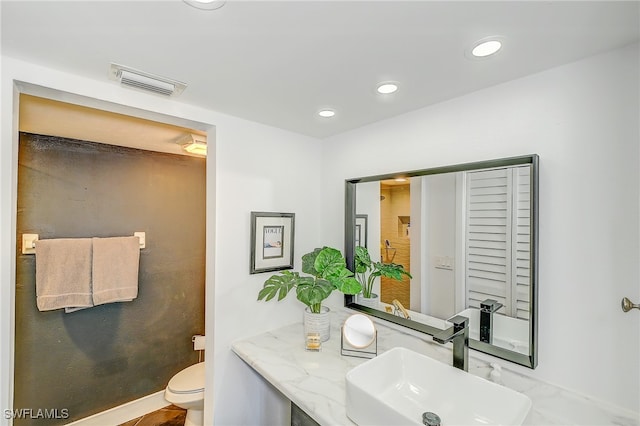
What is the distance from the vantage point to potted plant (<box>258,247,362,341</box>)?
1584mm

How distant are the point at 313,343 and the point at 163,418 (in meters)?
1.81

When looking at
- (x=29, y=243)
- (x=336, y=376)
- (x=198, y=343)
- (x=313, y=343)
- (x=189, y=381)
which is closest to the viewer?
(x=336, y=376)

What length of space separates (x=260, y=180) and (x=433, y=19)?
1.26 m

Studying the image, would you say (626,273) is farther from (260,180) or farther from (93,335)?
(93,335)

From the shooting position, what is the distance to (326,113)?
1649 mm

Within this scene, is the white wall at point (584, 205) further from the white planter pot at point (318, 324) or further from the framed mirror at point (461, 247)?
the white planter pot at point (318, 324)

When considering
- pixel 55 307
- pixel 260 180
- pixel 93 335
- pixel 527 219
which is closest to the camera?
pixel 527 219

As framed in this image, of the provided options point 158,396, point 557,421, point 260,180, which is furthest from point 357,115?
point 158,396

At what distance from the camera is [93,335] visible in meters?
2.19

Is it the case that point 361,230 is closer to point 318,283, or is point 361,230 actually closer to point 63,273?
point 318,283

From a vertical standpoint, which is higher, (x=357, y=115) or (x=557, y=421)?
(x=357, y=115)

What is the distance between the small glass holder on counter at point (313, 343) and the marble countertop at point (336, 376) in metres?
0.03

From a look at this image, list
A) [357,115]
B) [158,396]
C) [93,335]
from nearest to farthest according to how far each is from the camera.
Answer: [357,115], [93,335], [158,396]
